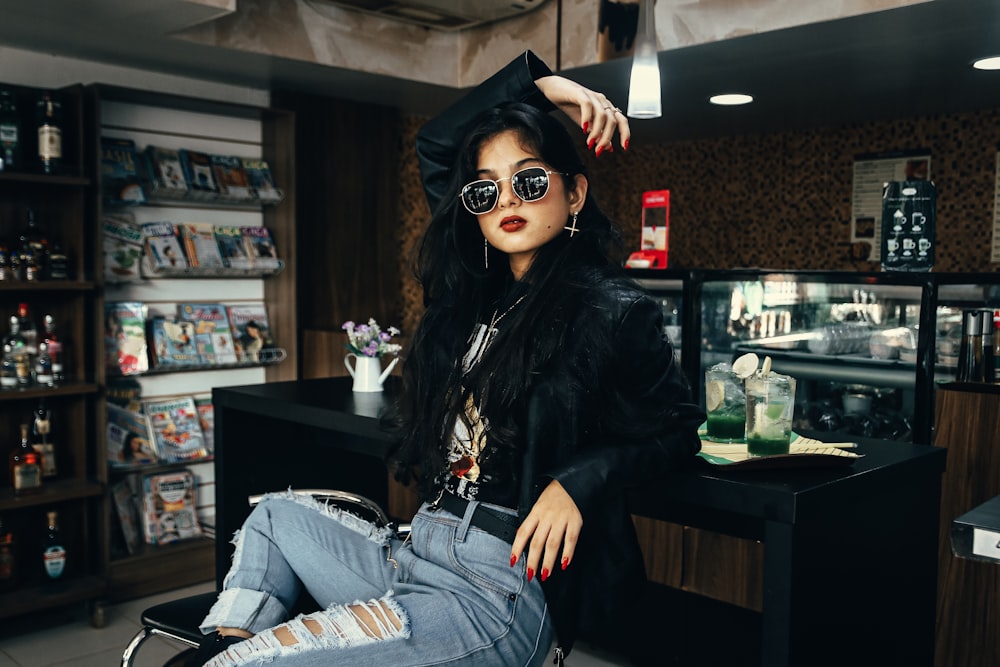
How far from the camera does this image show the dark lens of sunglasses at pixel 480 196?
1.64m

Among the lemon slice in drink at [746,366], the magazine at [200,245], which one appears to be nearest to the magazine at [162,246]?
the magazine at [200,245]

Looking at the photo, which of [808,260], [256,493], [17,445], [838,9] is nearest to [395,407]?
[256,493]

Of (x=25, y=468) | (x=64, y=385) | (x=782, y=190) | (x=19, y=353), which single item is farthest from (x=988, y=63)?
(x=25, y=468)

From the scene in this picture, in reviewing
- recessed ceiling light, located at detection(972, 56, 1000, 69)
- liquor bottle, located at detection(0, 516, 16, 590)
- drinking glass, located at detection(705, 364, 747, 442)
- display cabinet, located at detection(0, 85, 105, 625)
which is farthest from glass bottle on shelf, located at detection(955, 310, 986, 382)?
liquor bottle, located at detection(0, 516, 16, 590)

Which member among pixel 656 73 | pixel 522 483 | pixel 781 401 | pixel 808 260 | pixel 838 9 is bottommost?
pixel 522 483

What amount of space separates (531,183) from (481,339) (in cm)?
30

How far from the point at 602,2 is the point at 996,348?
193 centimetres

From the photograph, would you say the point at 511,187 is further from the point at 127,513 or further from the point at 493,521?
the point at 127,513

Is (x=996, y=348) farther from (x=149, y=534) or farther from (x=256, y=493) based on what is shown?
(x=149, y=534)

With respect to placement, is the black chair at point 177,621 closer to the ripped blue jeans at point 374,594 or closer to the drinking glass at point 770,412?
the ripped blue jeans at point 374,594

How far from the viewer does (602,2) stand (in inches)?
143

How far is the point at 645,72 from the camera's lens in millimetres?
2600

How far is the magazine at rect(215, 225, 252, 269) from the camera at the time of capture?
4.26 metres

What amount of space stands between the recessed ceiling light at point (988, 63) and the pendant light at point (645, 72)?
5.23ft
